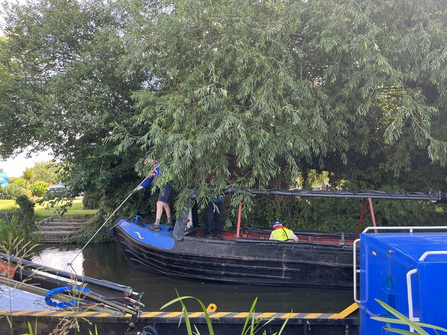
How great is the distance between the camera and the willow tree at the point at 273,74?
22.0 feet

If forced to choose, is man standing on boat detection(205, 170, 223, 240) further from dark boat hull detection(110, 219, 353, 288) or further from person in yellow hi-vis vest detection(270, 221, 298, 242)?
person in yellow hi-vis vest detection(270, 221, 298, 242)

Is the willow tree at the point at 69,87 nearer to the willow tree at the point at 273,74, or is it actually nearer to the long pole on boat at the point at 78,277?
the willow tree at the point at 273,74

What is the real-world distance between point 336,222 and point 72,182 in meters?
8.17

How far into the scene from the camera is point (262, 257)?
6727mm

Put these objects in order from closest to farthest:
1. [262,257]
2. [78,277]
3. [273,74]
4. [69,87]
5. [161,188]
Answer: [78,277] < [262,257] < [273,74] < [161,188] < [69,87]

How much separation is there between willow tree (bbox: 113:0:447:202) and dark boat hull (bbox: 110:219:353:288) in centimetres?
130

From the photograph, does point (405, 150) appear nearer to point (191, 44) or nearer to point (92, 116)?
point (191, 44)

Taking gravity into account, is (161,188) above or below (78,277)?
above

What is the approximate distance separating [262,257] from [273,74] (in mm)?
3499

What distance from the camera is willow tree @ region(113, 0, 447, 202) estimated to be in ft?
22.0

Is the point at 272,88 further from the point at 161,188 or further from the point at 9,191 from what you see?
the point at 9,191

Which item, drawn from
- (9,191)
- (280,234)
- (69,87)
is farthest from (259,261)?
(9,191)

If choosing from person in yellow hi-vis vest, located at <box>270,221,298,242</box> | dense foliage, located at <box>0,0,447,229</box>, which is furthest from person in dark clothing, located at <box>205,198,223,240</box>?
person in yellow hi-vis vest, located at <box>270,221,298,242</box>

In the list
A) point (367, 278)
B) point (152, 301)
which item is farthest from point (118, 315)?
point (152, 301)
